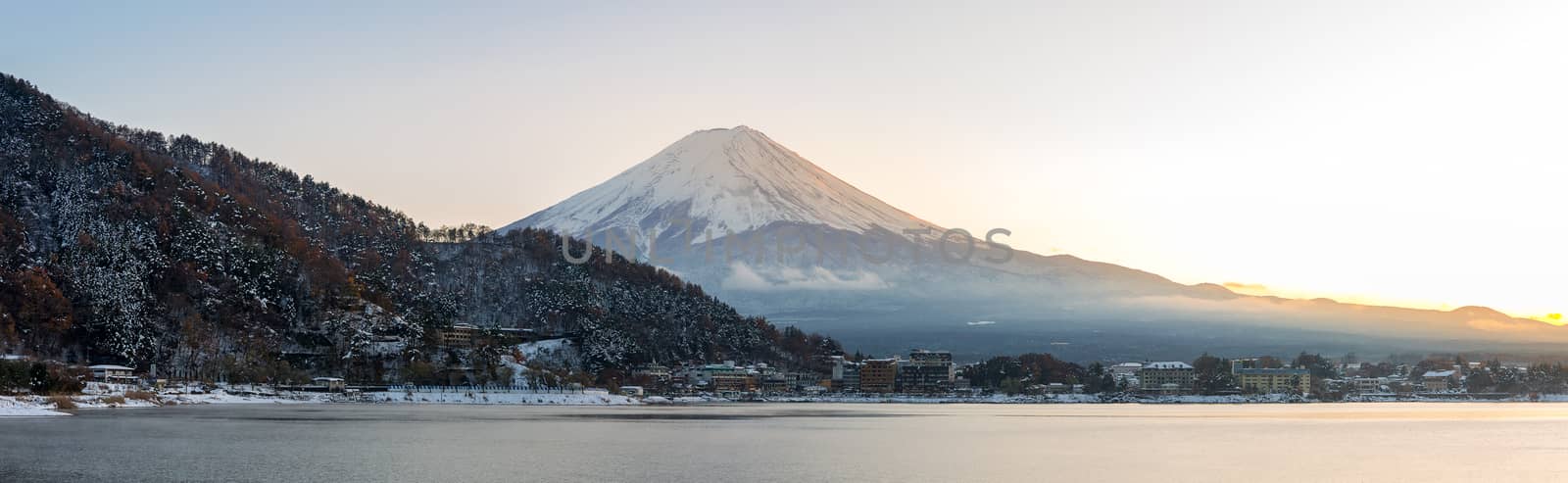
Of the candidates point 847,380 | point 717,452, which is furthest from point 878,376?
point 717,452

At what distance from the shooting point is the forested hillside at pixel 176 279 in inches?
5012

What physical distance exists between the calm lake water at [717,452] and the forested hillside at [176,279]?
1899 inches

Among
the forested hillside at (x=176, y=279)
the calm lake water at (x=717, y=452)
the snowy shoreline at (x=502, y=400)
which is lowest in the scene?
the snowy shoreline at (x=502, y=400)

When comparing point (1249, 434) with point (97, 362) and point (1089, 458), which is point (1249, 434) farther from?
point (97, 362)

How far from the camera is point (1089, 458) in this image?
172ft

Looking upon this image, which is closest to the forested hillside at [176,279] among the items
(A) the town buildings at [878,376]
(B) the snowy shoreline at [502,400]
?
(B) the snowy shoreline at [502,400]

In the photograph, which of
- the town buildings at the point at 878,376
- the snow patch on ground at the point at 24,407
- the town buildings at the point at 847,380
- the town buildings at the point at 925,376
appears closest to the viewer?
the snow patch on ground at the point at 24,407

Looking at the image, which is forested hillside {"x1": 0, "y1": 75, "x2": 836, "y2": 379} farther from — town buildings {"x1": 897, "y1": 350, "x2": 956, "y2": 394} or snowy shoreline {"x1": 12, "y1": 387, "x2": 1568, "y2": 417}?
town buildings {"x1": 897, "y1": 350, "x2": 956, "y2": 394}

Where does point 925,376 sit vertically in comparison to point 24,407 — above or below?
above

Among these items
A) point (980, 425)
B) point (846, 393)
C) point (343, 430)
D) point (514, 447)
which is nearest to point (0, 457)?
point (514, 447)

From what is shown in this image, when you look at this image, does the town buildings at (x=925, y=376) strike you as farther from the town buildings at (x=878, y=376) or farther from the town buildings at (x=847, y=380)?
the town buildings at (x=847, y=380)

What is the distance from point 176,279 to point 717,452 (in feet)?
352

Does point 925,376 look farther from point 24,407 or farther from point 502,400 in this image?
point 24,407

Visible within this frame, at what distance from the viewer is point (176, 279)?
5600 inches
